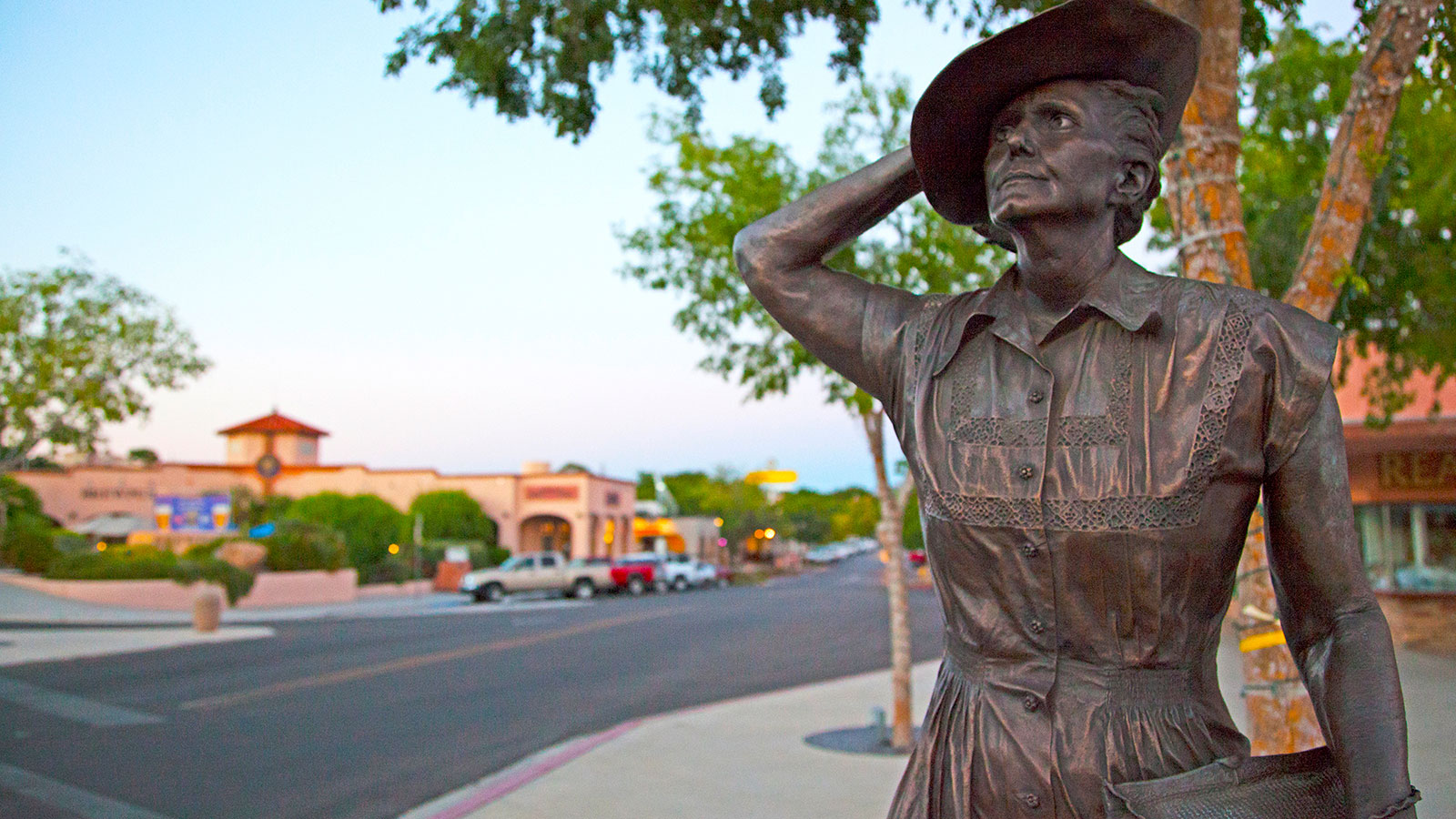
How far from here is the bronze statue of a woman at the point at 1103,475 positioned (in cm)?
157

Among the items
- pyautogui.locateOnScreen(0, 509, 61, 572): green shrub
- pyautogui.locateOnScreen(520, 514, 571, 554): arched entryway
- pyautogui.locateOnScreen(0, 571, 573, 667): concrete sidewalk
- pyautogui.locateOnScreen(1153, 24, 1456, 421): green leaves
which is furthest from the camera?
pyautogui.locateOnScreen(520, 514, 571, 554): arched entryway

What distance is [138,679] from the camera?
14.1 m

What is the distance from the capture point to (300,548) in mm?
32500

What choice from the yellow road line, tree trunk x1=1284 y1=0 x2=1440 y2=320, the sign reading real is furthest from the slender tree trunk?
the sign reading real

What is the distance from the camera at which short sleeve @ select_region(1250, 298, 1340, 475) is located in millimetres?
1570

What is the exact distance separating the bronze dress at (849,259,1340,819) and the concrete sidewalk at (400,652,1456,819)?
5.68 metres

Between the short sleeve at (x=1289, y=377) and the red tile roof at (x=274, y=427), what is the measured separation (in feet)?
186

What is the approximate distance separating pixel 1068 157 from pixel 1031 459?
447 mm

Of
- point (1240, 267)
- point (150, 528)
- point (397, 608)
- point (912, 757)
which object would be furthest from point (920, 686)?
point (150, 528)

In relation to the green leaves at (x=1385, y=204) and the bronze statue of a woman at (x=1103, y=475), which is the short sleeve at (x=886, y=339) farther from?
the green leaves at (x=1385, y=204)

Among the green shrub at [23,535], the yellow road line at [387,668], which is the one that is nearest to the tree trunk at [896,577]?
the yellow road line at [387,668]

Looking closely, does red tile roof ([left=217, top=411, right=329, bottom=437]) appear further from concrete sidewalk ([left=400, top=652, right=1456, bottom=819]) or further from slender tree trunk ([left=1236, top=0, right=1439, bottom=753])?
slender tree trunk ([left=1236, top=0, right=1439, bottom=753])

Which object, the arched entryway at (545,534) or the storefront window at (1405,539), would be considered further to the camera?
the arched entryway at (545,534)

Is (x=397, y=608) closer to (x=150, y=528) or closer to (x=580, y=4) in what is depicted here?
(x=150, y=528)
